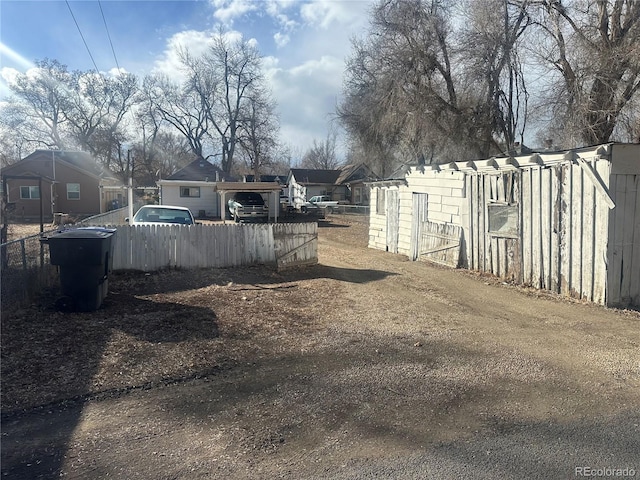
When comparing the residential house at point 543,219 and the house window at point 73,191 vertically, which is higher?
the house window at point 73,191

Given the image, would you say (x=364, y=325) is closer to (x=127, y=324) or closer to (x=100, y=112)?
(x=127, y=324)

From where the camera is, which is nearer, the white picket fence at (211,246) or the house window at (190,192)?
the white picket fence at (211,246)

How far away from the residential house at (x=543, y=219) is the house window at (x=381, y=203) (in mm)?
2439

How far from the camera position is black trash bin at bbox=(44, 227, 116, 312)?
662 cm

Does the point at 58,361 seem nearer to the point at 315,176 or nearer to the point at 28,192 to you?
the point at 28,192

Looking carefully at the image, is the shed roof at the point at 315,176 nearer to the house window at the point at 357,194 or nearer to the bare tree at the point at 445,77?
the house window at the point at 357,194

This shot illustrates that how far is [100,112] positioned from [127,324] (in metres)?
54.8

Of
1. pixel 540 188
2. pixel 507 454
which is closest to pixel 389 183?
pixel 540 188

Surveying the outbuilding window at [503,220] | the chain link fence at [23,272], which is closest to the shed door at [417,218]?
the outbuilding window at [503,220]

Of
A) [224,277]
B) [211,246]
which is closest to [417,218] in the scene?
[211,246]

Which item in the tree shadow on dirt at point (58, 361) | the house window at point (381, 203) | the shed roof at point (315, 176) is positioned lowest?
the tree shadow on dirt at point (58, 361)

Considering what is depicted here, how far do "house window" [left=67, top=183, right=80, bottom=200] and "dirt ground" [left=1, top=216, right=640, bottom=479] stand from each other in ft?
105

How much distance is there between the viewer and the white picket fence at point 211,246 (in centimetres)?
984

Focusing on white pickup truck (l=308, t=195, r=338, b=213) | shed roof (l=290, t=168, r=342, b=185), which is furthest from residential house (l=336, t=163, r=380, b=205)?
white pickup truck (l=308, t=195, r=338, b=213)
